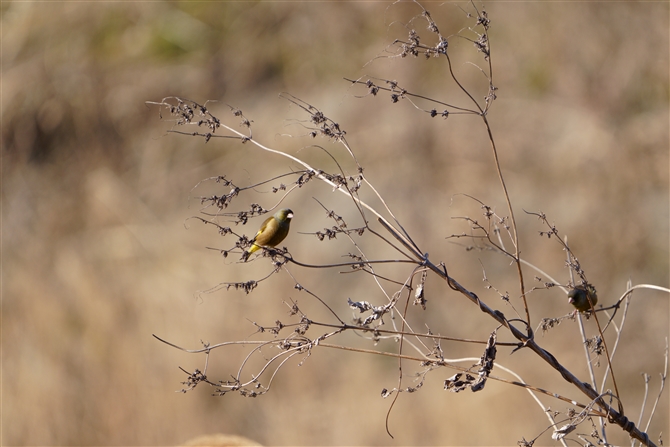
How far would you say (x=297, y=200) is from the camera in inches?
361

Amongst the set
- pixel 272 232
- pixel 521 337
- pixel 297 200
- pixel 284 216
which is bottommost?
pixel 521 337

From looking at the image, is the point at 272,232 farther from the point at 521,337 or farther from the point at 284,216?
the point at 521,337

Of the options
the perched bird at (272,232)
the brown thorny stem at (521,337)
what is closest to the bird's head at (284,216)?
the perched bird at (272,232)

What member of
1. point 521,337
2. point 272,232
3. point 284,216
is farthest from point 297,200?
point 521,337

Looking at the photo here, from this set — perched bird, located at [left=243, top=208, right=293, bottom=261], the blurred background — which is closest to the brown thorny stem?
perched bird, located at [left=243, top=208, right=293, bottom=261]

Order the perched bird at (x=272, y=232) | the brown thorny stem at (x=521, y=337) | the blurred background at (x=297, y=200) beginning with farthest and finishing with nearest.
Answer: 1. the blurred background at (x=297, y=200)
2. the perched bird at (x=272, y=232)
3. the brown thorny stem at (x=521, y=337)

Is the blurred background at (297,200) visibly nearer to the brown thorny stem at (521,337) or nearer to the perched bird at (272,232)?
the perched bird at (272,232)

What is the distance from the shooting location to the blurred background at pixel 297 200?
6.54 meters

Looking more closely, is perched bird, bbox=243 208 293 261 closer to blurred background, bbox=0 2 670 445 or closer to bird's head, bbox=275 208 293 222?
bird's head, bbox=275 208 293 222

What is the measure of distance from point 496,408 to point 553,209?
302cm

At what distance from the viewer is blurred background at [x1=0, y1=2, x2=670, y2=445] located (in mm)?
6539

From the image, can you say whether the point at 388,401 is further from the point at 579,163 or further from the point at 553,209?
the point at 579,163

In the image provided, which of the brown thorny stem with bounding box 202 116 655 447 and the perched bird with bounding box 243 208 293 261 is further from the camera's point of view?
the perched bird with bounding box 243 208 293 261

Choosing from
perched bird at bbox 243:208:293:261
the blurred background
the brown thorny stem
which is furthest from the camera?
the blurred background
